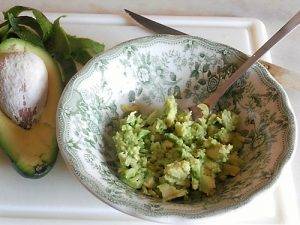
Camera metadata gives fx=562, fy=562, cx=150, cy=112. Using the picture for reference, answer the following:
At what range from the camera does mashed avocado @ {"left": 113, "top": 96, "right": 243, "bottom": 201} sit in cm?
59

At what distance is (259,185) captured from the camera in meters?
0.56

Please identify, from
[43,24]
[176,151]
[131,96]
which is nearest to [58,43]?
[43,24]

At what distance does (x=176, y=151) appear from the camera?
0.61m

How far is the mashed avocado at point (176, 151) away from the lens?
0.59m

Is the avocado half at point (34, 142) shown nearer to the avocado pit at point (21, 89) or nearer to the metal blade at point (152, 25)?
the avocado pit at point (21, 89)

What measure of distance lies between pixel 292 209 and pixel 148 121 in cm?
20

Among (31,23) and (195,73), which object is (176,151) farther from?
(31,23)

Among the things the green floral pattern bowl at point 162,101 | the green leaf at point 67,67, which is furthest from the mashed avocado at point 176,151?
the green leaf at point 67,67

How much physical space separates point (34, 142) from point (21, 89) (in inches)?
2.6

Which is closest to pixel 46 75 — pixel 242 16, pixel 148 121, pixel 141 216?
pixel 148 121

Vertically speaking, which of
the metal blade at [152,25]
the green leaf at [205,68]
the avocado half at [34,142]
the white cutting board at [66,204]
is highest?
the green leaf at [205,68]

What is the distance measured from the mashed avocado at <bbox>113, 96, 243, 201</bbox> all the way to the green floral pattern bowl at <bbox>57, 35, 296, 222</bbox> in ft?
0.04

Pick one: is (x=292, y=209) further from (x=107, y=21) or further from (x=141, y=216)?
(x=107, y=21)

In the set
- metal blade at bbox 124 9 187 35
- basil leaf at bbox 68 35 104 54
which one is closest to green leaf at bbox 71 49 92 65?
basil leaf at bbox 68 35 104 54
